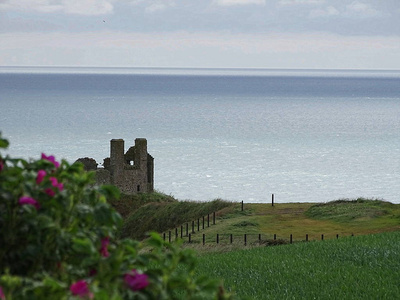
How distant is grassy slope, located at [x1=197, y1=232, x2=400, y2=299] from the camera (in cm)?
1373

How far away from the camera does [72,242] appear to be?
4445 millimetres

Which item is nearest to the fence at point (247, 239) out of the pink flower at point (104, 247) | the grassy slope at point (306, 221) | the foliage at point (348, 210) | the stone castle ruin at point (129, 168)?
the grassy slope at point (306, 221)

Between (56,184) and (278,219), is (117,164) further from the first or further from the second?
(56,184)

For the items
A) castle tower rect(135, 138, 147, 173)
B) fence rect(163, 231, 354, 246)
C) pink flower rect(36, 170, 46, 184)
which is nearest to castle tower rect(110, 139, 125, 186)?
castle tower rect(135, 138, 147, 173)

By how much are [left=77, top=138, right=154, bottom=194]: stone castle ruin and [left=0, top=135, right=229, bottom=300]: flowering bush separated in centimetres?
4902

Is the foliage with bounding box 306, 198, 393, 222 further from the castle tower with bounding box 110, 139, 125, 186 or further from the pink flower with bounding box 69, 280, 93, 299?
the pink flower with bounding box 69, 280, 93, 299

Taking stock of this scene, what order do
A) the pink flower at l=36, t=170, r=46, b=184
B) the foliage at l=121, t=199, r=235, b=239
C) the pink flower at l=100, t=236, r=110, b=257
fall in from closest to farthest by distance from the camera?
1. the pink flower at l=100, t=236, r=110, b=257
2. the pink flower at l=36, t=170, r=46, b=184
3. the foliage at l=121, t=199, r=235, b=239

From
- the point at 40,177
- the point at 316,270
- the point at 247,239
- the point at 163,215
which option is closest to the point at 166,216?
the point at 163,215

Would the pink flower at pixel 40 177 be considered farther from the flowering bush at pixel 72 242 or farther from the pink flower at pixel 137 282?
the pink flower at pixel 137 282

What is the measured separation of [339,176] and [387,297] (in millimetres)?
80951

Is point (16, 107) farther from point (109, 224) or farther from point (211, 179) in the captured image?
point (109, 224)

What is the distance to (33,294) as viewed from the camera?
13.1 feet

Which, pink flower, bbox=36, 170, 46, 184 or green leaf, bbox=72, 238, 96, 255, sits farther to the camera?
pink flower, bbox=36, 170, 46, 184

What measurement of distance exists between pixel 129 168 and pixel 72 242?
50950mm
